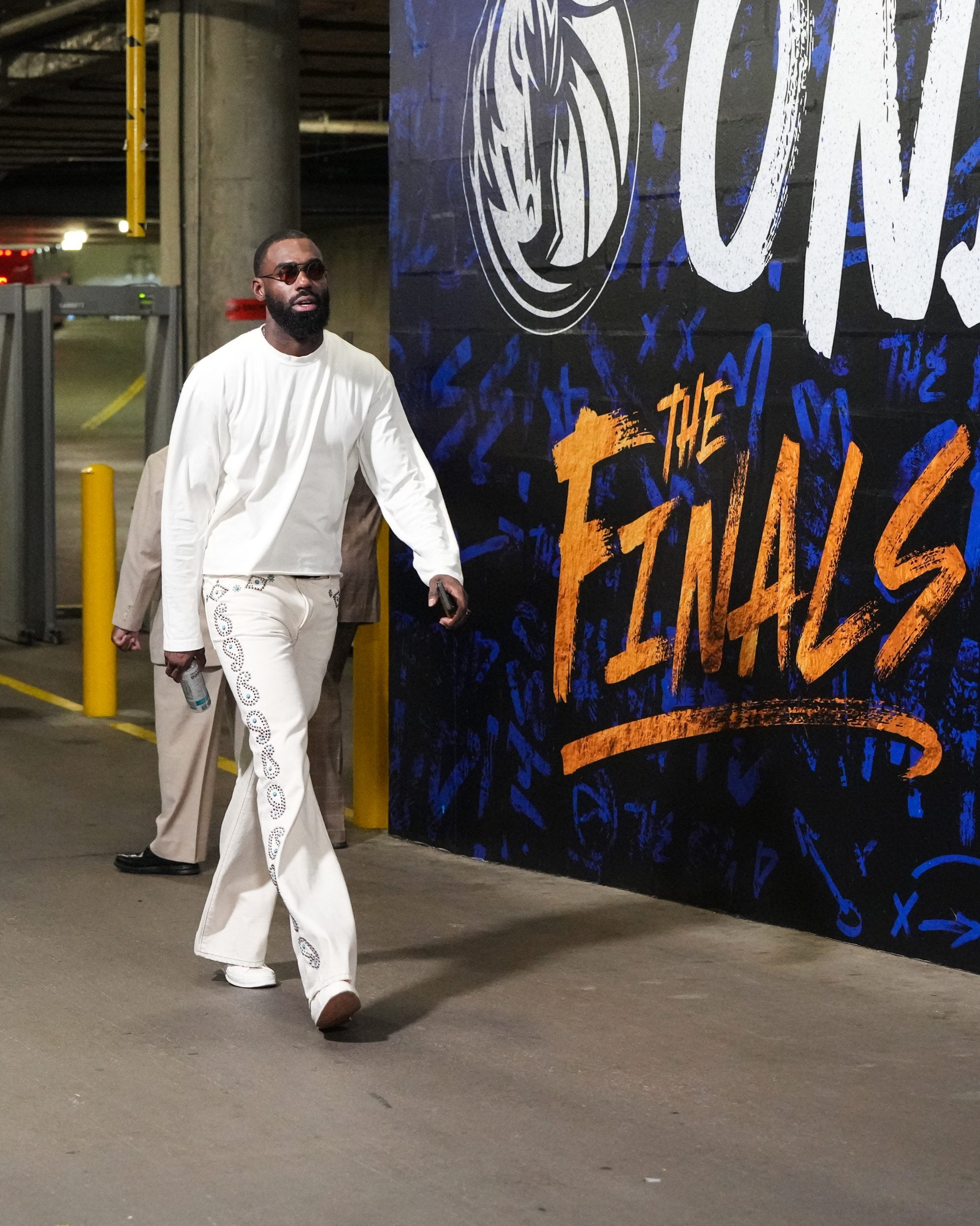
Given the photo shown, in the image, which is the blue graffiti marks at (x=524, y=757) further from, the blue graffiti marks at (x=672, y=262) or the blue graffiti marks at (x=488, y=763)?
the blue graffiti marks at (x=672, y=262)

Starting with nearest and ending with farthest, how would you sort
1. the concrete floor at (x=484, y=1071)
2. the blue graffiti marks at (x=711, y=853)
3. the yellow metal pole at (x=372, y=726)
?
the concrete floor at (x=484, y=1071) → the blue graffiti marks at (x=711, y=853) → the yellow metal pole at (x=372, y=726)

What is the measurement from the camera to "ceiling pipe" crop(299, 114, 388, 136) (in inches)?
1018

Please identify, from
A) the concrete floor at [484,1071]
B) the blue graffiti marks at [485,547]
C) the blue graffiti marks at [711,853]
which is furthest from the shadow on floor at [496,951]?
the blue graffiti marks at [485,547]

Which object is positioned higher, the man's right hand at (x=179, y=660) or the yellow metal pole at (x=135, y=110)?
the yellow metal pole at (x=135, y=110)

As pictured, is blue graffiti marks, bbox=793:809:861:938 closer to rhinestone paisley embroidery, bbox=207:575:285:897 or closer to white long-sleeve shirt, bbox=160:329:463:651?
white long-sleeve shirt, bbox=160:329:463:651

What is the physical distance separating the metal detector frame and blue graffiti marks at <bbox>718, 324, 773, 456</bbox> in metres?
7.27

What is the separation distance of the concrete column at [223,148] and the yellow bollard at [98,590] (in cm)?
319

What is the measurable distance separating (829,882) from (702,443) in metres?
1.40

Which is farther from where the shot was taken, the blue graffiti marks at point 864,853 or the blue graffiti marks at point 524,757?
the blue graffiti marks at point 524,757

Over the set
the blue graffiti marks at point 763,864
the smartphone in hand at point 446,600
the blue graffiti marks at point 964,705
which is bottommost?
the blue graffiti marks at point 763,864

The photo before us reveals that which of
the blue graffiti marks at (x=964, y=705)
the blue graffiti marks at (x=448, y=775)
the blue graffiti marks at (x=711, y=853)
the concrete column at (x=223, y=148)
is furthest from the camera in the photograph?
the concrete column at (x=223, y=148)

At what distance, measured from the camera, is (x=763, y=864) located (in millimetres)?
5898

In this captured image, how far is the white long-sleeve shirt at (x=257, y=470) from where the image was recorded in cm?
502

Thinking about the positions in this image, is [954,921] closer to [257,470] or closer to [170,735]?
[257,470]
